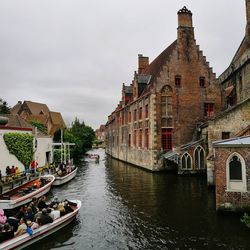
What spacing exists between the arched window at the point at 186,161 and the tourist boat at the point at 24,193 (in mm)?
12185

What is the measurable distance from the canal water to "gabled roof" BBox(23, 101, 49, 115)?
53.2m

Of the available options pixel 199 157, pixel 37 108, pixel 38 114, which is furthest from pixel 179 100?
pixel 37 108

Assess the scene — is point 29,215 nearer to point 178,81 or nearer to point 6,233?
point 6,233

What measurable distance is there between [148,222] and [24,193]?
8.35m

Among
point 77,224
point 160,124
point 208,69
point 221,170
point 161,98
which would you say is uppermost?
point 208,69

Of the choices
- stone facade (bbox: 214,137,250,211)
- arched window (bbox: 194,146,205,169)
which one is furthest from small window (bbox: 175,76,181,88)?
stone facade (bbox: 214,137,250,211)

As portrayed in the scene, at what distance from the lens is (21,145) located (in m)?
22.5

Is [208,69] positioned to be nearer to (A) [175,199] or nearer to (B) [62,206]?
(A) [175,199]

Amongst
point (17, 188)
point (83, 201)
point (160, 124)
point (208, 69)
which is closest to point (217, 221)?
point (83, 201)

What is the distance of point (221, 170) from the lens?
13.6 meters

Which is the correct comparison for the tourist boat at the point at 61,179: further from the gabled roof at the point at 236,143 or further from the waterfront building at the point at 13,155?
the gabled roof at the point at 236,143

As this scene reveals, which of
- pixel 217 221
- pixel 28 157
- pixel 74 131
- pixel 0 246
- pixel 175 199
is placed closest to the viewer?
pixel 0 246

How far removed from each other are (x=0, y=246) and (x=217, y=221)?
9.05 m

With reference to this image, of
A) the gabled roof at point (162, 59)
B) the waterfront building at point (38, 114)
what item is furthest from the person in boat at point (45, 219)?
the waterfront building at point (38, 114)
